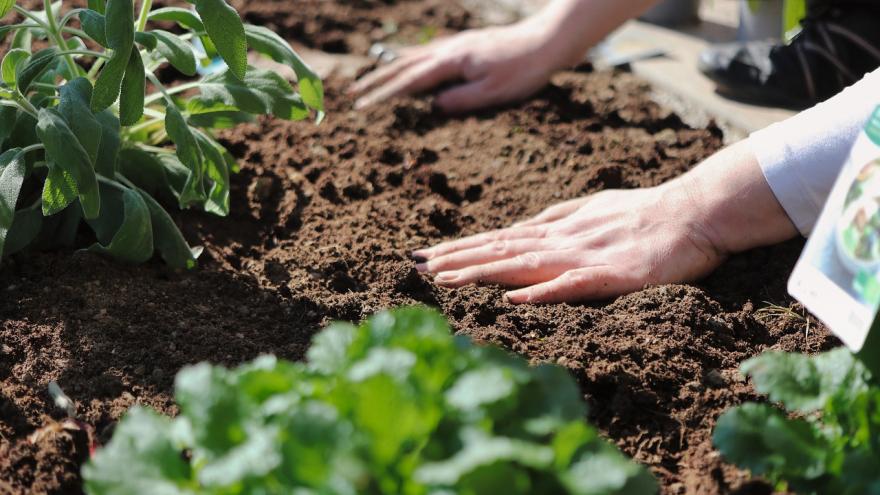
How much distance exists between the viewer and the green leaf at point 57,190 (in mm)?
1863

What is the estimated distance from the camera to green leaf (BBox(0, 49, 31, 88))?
79.4 inches

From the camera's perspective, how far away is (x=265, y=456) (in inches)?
45.4

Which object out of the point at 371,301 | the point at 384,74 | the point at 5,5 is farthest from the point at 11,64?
the point at 384,74

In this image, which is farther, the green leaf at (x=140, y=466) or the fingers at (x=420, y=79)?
the fingers at (x=420, y=79)

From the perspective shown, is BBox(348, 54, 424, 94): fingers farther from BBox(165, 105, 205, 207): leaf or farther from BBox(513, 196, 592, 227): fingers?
BBox(165, 105, 205, 207): leaf

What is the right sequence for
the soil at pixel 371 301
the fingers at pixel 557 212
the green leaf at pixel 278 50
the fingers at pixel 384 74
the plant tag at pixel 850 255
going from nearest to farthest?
the plant tag at pixel 850 255, the soil at pixel 371 301, the green leaf at pixel 278 50, the fingers at pixel 557 212, the fingers at pixel 384 74

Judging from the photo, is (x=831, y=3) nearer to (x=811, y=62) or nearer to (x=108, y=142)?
(x=811, y=62)

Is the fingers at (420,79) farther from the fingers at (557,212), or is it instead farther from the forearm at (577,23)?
the fingers at (557,212)

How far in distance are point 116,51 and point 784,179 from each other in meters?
1.38

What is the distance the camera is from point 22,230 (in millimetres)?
2068

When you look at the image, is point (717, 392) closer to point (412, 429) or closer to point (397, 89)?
point (412, 429)

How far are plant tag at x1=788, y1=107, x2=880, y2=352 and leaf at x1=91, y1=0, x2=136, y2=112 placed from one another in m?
1.28

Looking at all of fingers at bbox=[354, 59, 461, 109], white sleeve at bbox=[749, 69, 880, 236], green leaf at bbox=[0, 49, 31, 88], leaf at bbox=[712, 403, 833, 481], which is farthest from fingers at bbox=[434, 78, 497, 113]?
leaf at bbox=[712, 403, 833, 481]

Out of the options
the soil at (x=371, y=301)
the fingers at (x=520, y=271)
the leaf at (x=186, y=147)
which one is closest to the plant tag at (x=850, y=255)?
the soil at (x=371, y=301)
